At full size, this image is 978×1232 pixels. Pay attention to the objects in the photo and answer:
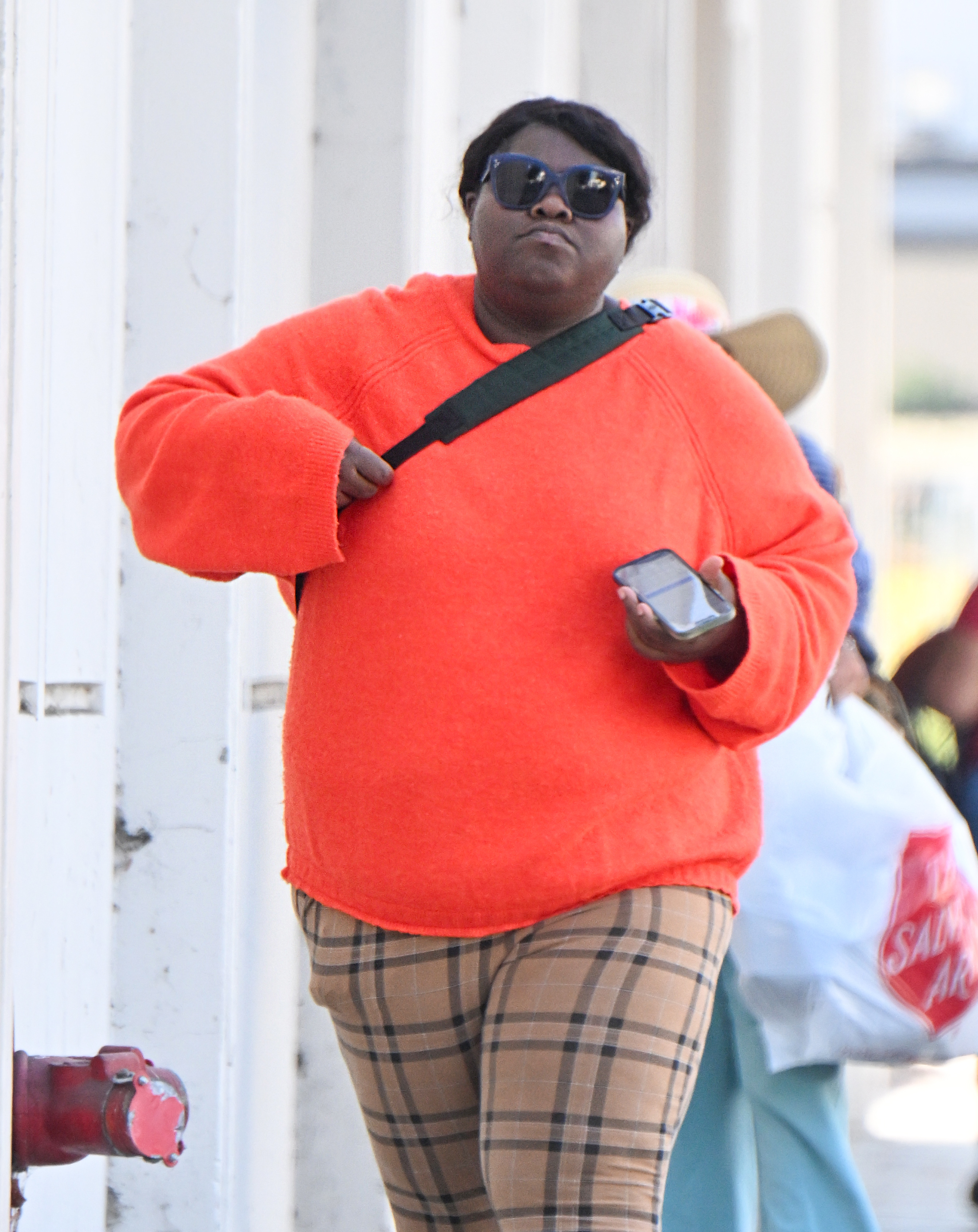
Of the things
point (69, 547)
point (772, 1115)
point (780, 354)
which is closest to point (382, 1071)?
point (69, 547)

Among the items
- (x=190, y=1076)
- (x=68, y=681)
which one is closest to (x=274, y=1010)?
(x=190, y=1076)

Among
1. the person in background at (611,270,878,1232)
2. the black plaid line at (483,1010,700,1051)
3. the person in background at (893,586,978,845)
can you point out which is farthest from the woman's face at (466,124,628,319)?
the person in background at (893,586,978,845)

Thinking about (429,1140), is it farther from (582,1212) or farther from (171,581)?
(171,581)

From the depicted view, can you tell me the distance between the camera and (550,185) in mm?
1973

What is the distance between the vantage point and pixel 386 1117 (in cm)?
198

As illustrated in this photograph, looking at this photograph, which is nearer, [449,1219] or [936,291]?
[449,1219]

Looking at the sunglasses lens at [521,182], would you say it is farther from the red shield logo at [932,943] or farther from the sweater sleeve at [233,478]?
the red shield logo at [932,943]

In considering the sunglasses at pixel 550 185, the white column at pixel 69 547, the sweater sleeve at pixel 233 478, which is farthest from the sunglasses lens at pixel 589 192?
the white column at pixel 69 547

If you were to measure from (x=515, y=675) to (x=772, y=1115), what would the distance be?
162cm

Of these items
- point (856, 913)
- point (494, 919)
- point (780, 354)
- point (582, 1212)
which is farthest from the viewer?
point (780, 354)

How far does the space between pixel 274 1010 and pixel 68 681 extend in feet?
3.40

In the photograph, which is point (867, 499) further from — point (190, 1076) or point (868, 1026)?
point (190, 1076)

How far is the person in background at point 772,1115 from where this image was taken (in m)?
3.12

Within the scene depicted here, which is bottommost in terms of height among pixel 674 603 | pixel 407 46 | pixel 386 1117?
pixel 386 1117
